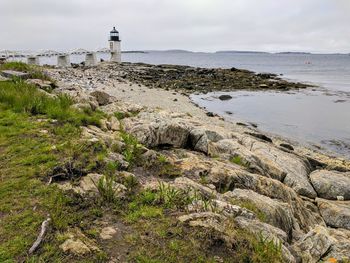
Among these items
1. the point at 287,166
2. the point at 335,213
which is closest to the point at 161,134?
the point at 287,166

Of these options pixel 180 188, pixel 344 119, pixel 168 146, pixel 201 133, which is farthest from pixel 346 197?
pixel 344 119

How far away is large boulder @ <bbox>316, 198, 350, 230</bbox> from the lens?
31.0 ft

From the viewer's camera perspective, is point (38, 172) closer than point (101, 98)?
Yes

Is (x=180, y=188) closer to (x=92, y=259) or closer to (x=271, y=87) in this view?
(x=92, y=259)

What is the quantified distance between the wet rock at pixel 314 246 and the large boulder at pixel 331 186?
6.17 metres

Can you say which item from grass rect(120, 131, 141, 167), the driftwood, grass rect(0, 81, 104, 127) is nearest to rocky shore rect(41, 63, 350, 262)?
grass rect(120, 131, 141, 167)

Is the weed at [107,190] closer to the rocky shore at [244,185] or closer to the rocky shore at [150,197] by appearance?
the rocky shore at [150,197]

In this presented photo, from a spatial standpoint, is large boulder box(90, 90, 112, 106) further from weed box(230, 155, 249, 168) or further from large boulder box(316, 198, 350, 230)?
large boulder box(316, 198, 350, 230)

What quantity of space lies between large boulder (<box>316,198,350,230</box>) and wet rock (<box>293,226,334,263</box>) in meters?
4.13

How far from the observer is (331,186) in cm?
1161

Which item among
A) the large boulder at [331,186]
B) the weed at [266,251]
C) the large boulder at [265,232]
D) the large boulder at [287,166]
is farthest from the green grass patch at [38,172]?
the large boulder at [331,186]

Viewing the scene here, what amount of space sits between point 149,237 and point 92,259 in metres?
0.88

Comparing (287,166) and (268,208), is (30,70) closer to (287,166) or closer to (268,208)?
(287,166)

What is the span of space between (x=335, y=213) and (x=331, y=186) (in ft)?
7.04
